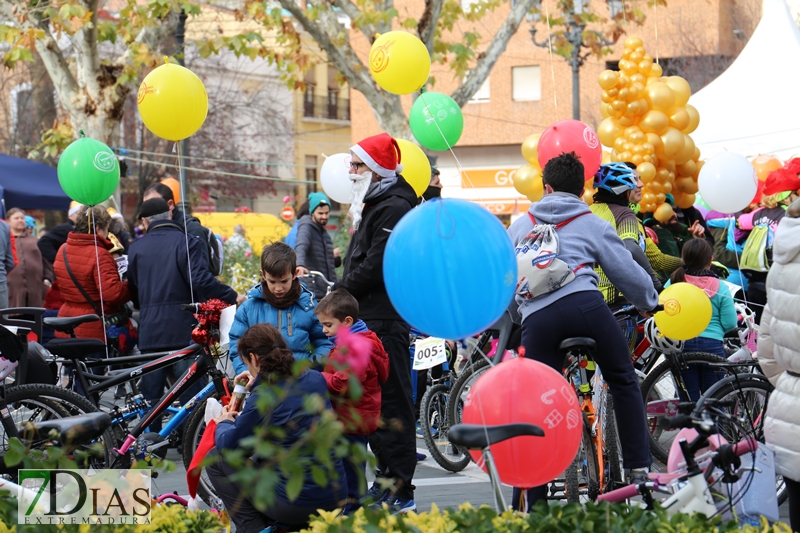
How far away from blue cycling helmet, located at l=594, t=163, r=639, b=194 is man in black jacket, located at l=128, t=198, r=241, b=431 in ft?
9.10

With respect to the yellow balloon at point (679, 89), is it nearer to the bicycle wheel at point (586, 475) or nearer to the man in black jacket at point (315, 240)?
the man in black jacket at point (315, 240)

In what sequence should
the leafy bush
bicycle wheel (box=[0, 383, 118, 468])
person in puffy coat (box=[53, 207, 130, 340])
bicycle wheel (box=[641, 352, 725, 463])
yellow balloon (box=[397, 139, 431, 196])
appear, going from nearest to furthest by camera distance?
the leafy bush → bicycle wheel (box=[0, 383, 118, 468]) → bicycle wheel (box=[641, 352, 725, 463]) → yellow balloon (box=[397, 139, 431, 196]) → person in puffy coat (box=[53, 207, 130, 340])

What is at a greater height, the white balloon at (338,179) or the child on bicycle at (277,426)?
the white balloon at (338,179)

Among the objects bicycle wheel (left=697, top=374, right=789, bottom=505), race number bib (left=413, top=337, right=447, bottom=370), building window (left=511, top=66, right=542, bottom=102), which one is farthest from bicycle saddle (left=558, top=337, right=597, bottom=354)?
building window (left=511, top=66, right=542, bottom=102)

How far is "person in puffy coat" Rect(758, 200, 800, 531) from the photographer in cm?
394

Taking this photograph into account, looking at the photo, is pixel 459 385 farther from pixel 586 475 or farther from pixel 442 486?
pixel 586 475

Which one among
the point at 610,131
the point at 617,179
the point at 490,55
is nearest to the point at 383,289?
the point at 617,179

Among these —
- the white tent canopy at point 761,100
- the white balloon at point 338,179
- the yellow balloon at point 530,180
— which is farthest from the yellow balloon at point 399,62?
the white tent canopy at point 761,100

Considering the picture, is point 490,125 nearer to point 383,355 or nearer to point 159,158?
point 159,158

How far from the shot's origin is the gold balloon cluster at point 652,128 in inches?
374

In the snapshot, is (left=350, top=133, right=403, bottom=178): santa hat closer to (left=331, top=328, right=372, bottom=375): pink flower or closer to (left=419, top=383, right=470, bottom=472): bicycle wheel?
(left=331, top=328, right=372, bottom=375): pink flower

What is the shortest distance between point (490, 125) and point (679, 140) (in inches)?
1164

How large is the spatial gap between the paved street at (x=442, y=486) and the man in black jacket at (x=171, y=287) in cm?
91

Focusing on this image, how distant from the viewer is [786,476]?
4023 millimetres
